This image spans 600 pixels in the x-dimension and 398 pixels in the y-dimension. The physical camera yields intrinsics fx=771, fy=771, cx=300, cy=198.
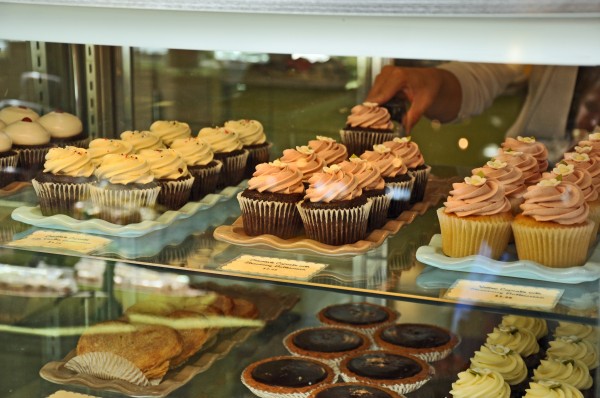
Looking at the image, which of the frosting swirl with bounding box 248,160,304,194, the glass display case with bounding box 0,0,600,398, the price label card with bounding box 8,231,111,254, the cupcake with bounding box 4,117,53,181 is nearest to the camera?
the glass display case with bounding box 0,0,600,398

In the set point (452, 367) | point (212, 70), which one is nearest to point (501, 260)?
point (452, 367)

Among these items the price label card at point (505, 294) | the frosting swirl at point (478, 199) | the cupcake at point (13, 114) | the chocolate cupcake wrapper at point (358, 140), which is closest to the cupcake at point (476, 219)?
the frosting swirl at point (478, 199)

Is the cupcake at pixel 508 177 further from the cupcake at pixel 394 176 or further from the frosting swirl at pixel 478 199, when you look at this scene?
the cupcake at pixel 394 176

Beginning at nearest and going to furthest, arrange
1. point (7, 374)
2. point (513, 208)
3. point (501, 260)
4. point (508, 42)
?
point (508, 42), point (501, 260), point (513, 208), point (7, 374)

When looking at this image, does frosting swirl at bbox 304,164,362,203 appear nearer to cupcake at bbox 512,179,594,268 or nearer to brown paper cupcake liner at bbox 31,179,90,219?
cupcake at bbox 512,179,594,268

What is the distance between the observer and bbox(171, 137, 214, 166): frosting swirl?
2.04m

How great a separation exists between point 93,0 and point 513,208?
0.94 m

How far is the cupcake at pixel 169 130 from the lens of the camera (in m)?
2.14

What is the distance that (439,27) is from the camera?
1.09 m

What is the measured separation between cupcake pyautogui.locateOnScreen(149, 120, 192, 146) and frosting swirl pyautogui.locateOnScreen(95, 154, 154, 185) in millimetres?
296

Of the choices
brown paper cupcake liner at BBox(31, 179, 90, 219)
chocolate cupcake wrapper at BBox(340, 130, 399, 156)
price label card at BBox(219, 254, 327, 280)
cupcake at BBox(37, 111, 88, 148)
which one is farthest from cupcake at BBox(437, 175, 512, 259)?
cupcake at BBox(37, 111, 88, 148)

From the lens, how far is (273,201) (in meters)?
1.74

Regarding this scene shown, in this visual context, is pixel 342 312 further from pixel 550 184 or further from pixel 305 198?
pixel 550 184

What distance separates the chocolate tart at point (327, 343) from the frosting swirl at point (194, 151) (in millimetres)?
548
